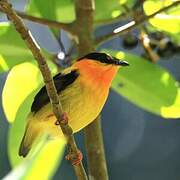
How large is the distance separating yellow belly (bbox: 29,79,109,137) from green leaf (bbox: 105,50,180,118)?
0.20ft

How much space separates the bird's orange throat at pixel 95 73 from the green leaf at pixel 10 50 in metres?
0.09

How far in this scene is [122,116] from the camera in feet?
7.14

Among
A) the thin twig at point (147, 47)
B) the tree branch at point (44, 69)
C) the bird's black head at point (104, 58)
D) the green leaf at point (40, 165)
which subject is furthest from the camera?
the thin twig at point (147, 47)

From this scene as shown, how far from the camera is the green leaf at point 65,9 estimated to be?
0.97 m

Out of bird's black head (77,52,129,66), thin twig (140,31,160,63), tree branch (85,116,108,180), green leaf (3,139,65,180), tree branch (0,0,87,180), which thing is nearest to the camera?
green leaf (3,139,65,180)

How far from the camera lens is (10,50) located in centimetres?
90

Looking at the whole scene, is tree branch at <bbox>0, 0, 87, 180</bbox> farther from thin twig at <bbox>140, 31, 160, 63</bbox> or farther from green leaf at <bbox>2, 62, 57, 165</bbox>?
thin twig at <bbox>140, 31, 160, 63</bbox>

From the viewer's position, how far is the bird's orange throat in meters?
0.93

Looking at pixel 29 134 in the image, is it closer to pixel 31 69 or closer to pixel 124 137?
Result: pixel 31 69

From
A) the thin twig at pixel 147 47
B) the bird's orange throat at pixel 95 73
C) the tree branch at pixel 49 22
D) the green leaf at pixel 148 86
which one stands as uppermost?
the tree branch at pixel 49 22

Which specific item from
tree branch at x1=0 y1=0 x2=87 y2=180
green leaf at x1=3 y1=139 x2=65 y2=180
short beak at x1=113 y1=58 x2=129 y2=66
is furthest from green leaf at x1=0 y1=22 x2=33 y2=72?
green leaf at x1=3 y1=139 x2=65 y2=180

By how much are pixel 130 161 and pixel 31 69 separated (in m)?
1.34

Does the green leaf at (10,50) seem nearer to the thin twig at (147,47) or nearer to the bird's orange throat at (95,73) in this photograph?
the bird's orange throat at (95,73)

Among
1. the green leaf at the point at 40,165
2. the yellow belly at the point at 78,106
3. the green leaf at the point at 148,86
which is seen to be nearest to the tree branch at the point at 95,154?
the yellow belly at the point at 78,106
